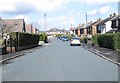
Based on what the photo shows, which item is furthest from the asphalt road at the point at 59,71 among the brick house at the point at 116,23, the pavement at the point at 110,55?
the brick house at the point at 116,23

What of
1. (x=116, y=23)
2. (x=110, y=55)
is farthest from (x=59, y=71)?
(x=116, y=23)

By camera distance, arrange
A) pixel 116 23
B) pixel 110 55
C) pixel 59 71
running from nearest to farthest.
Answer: pixel 59 71, pixel 110 55, pixel 116 23

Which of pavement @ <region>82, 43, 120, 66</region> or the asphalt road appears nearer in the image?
the asphalt road

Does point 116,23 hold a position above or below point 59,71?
above

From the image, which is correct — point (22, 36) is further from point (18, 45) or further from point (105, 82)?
point (105, 82)

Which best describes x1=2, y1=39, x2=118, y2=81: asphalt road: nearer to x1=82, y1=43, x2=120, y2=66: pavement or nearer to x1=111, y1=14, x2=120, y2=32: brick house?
x1=82, y1=43, x2=120, y2=66: pavement

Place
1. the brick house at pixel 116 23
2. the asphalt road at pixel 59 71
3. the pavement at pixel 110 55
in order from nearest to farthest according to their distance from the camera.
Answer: the asphalt road at pixel 59 71
the pavement at pixel 110 55
the brick house at pixel 116 23

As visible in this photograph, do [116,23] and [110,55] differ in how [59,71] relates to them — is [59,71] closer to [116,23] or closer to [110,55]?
[110,55]

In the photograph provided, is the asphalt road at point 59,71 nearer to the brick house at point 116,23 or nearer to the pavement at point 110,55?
the pavement at point 110,55

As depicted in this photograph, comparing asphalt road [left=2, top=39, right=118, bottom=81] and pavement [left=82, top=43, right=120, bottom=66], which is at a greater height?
asphalt road [left=2, top=39, right=118, bottom=81]

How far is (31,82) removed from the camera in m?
12.3

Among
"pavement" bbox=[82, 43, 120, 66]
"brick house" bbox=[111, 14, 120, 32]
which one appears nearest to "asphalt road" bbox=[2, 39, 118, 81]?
"pavement" bbox=[82, 43, 120, 66]

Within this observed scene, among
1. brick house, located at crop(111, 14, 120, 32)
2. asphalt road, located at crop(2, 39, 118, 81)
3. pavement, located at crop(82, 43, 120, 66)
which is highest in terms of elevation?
brick house, located at crop(111, 14, 120, 32)

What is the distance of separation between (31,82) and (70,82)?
55.8 inches
